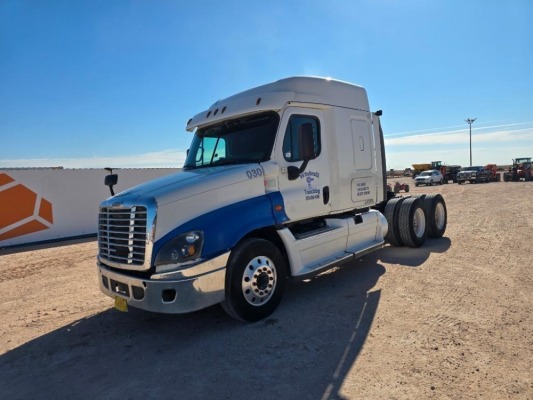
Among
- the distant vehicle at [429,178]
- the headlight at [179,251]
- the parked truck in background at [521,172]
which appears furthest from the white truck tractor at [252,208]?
the parked truck in background at [521,172]

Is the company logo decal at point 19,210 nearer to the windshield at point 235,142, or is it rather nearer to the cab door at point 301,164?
the windshield at point 235,142

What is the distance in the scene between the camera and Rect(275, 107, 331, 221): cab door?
5031mm

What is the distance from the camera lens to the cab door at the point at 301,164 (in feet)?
16.5

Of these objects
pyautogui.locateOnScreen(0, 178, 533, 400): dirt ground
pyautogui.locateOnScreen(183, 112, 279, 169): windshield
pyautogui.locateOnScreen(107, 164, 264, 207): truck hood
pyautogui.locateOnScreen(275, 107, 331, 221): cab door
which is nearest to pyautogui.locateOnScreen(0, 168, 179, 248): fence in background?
pyautogui.locateOnScreen(0, 178, 533, 400): dirt ground

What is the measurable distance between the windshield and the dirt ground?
85.0 inches

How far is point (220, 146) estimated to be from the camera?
219 inches

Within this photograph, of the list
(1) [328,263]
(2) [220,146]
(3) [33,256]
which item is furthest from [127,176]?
(1) [328,263]

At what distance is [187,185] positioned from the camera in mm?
4309

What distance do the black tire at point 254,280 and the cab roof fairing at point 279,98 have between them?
1972mm

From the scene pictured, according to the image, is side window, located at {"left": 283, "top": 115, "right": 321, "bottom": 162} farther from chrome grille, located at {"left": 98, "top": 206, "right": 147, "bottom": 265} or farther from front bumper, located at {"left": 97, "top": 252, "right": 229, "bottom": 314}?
chrome grille, located at {"left": 98, "top": 206, "right": 147, "bottom": 265}

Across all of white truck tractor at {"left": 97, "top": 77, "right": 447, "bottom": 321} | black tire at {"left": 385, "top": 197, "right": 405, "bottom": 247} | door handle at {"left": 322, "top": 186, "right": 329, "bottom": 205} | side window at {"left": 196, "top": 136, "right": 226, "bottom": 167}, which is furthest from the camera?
black tire at {"left": 385, "top": 197, "right": 405, "bottom": 247}

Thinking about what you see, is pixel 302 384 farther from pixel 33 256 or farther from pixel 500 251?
pixel 33 256

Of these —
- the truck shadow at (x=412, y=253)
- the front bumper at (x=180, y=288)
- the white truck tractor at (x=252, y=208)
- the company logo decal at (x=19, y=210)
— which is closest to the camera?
the front bumper at (x=180, y=288)

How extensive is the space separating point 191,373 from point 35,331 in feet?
8.74
